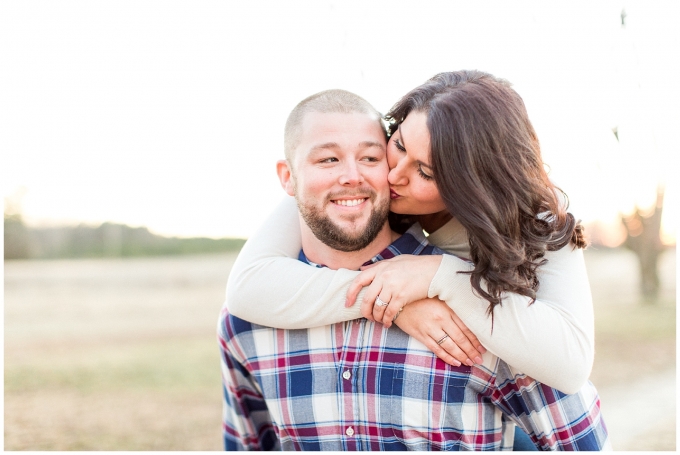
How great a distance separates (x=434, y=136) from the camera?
5.80ft

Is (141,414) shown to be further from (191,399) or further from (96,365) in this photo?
(96,365)

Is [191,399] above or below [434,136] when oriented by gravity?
below

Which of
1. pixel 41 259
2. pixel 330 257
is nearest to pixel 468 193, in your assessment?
pixel 330 257

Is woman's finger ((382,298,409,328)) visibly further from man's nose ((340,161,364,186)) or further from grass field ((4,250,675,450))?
grass field ((4,250,675,450))

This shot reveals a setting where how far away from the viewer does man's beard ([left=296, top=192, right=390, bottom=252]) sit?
6.49ft

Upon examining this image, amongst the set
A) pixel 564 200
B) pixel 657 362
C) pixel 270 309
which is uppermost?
pixel 564 200

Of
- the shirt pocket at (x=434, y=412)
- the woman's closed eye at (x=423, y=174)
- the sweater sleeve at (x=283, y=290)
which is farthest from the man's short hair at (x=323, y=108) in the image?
the shirt pocket at (x=434, y=412)

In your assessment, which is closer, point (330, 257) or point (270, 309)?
point (270, 309)

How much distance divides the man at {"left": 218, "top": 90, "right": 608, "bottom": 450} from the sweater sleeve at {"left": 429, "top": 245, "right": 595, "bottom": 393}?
0.15 m

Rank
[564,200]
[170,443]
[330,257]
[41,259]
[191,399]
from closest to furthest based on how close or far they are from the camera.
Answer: [564,200]
[330,257]
[170,443]
[191,399]
[41,259]

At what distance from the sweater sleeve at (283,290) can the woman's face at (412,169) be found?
0.31 metres

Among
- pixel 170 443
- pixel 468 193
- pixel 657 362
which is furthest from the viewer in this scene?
pixel 657 362

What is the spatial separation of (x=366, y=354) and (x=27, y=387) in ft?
23.8

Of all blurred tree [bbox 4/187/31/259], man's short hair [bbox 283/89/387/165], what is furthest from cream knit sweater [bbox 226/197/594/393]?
blurred tree [bbox 4/187/31/259]
